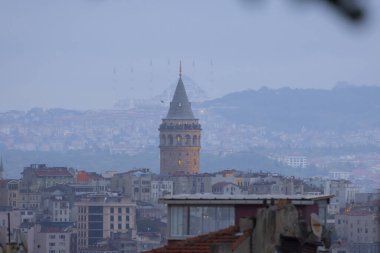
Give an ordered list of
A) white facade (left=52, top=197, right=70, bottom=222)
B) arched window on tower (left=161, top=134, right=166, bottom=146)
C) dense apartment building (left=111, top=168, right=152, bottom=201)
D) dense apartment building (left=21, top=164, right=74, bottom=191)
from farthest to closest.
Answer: arched window on tower (left=161, top=134, right=166, bottom=146)
dense apartment building (left=21, top=164, right=74, bottom=191)
dense apartment building (left=111, top=168, right=152, bottom=201)
white facade (left=52, top=197, right=70, bottom=222)

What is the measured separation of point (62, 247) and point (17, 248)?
104021 millimetres

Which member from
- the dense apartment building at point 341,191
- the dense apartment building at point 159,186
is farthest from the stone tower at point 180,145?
the dense apartment building at point 341,191

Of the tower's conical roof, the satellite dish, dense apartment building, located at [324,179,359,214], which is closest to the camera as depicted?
the satellite dish

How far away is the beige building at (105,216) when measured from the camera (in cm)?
13125

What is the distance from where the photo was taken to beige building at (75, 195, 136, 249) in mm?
131250

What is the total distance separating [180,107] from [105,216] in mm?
47895

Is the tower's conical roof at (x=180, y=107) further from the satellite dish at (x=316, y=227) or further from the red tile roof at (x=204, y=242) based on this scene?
the satellite dish at (x=316, y=227)

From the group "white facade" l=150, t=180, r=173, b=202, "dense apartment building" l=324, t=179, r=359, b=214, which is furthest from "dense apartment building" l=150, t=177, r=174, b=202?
"dense apartment building" l=324, t=179, r=359, b=214

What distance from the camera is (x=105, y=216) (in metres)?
134

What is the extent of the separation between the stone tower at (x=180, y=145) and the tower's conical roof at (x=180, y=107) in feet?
0.61

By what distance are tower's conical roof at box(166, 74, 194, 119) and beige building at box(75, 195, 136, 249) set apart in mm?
40592

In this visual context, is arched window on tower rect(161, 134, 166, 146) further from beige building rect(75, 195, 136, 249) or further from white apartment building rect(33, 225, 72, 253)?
white apartment building rect(33, 225, 72, 253)

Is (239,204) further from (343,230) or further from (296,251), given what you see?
(343,230)

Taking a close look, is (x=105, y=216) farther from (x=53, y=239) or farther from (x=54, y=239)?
(x=53, y=239)
